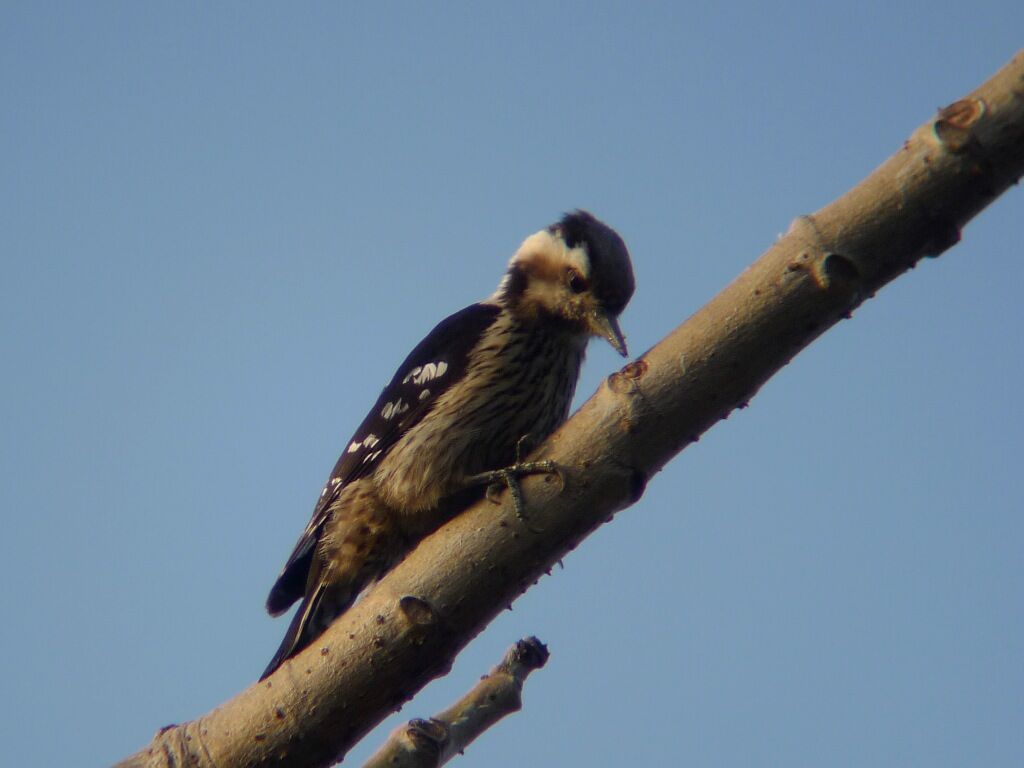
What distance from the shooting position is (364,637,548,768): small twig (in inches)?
123

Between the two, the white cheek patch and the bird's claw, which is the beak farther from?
the bird's claw

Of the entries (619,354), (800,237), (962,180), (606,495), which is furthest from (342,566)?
(962,180)

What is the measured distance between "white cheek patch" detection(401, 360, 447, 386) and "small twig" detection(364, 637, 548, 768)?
1.57m

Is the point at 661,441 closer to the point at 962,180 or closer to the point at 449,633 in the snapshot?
the point at 449,633

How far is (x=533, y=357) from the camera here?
459cm

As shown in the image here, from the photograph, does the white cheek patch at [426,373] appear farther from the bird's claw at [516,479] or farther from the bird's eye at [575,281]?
the bird's claw at [516,479]

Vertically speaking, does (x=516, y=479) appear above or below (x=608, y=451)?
above

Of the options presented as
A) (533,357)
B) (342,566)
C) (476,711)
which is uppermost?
(533,357)

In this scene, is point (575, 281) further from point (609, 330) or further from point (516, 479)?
point (516, 479)

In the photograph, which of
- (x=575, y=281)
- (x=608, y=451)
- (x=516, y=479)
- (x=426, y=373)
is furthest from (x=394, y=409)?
(x=608, y=451)

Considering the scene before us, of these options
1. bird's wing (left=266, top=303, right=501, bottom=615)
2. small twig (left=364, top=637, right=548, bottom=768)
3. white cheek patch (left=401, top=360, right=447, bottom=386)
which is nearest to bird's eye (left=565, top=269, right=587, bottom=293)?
bird's wing (left=266, top=303, right=501, bottom=615)

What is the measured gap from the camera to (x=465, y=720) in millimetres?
3258

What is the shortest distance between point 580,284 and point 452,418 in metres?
0.92

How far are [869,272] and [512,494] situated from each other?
3.48 ft
